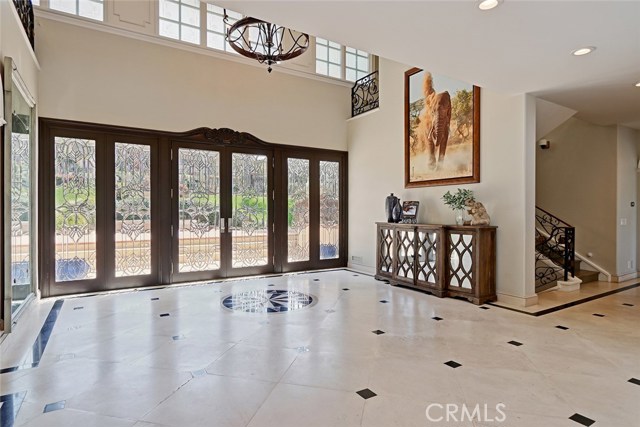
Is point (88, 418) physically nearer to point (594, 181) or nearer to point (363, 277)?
point (363, 277)

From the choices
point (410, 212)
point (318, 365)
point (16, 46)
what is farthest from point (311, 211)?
point (16, 46)

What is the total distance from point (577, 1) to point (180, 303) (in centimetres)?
539

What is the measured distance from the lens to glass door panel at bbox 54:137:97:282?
216 inches

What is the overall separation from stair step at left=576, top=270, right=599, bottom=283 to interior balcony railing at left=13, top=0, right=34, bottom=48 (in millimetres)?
9301

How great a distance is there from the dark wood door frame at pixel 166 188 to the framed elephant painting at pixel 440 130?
6.99 ft

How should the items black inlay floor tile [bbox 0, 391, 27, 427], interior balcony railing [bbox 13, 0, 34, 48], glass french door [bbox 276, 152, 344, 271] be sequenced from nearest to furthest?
1. black inlay floor tile [bbox 0, 391, 27, 427]
2. interior balcony railing [bbox 13, 0, 34, 48]
3. glass french door [bbox 276, 152, 344, 271]

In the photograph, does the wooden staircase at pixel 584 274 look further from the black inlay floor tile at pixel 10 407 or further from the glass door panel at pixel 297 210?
the black inlay floor tile at pixel 10 407

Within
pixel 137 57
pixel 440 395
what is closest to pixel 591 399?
pixel 440 395

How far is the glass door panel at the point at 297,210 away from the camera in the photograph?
24.7 ft

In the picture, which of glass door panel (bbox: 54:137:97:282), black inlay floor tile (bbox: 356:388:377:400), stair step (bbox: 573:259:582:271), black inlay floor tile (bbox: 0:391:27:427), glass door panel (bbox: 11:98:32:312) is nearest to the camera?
black inlay floor tile (bbox: 0:391:27:427)

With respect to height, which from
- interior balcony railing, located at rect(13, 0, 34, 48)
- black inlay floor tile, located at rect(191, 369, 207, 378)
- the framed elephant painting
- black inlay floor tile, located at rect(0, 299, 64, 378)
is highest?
interior balcony railing, located at rect(13, 0, 34, 48)

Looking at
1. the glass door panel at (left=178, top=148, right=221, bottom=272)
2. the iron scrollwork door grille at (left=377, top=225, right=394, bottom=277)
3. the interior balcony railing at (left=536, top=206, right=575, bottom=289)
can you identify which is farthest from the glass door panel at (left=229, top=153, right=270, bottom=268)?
the interior balcony railing at (left=536, top=206, right=575, bottom=289)

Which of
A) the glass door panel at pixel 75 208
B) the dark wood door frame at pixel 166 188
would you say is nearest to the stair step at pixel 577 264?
the dark wood door frame at pixel 166 188

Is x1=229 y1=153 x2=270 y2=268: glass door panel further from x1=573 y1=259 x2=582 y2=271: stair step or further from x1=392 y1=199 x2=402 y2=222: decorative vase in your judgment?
x1=573 y1=259 x2=582 y2=271: stair step
